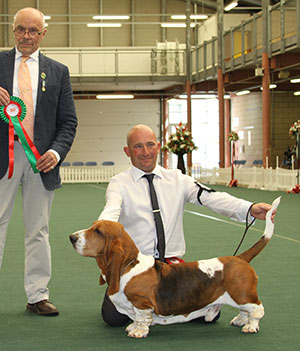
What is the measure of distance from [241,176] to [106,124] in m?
12.9

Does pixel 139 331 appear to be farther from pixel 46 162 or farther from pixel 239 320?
pixel 46 162

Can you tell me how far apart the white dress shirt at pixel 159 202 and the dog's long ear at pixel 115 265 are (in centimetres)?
64

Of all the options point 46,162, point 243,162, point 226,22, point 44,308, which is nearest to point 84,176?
point 243,162

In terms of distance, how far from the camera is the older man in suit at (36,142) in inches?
Answer: 157

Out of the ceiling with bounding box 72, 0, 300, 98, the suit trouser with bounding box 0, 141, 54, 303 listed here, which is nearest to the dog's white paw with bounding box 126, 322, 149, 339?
the suit trouser with bounding box 0, 141, 54, 303

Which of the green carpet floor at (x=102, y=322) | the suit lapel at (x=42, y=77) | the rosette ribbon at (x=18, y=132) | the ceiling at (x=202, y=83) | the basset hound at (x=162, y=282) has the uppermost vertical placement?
the ceiling at (x=202, y=83)

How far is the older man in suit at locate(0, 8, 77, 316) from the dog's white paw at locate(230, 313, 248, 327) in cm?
118

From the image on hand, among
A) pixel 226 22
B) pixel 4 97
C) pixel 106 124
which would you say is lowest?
pixel 4 97

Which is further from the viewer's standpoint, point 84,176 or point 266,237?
point 84,176

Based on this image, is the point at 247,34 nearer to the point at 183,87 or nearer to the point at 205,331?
the point at 183,87

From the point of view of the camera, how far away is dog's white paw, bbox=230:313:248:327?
151 inches

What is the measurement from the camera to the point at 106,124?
113 ft

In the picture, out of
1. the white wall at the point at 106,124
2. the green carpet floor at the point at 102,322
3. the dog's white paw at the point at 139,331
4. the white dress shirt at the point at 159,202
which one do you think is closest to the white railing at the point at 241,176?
the white wall at the point at 106,124

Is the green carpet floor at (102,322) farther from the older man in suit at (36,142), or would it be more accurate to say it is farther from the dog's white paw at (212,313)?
the older man in suit at (36,142)
